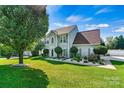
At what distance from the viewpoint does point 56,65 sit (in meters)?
6.88

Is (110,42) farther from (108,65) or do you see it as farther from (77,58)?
(77,58)

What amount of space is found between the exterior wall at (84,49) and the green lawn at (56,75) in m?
0.58

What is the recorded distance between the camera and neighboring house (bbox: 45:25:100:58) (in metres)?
7.05

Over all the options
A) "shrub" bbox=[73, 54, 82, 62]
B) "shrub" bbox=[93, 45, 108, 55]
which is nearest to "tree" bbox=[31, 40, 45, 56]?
"shrub" bbox=[73, 54, 82, 62]

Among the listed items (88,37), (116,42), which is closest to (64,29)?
(88,37)

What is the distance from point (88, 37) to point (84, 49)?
44cm

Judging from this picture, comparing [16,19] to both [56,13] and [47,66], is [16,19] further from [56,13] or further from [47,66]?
[47,66]

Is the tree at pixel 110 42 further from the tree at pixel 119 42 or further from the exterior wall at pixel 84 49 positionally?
the exterior wall at pixel 84 49

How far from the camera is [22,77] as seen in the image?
20.8 feet

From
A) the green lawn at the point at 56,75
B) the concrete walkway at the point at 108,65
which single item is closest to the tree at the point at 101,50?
the concrete walkway at the point at 108,65

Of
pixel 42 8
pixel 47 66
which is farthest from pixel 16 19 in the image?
pixel 47 66

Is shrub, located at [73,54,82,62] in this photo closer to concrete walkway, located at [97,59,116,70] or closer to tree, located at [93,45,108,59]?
tree, located at [93,45,108,59]

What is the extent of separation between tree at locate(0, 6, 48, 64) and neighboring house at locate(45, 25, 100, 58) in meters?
0.39

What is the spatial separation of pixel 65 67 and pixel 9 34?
2.18m
